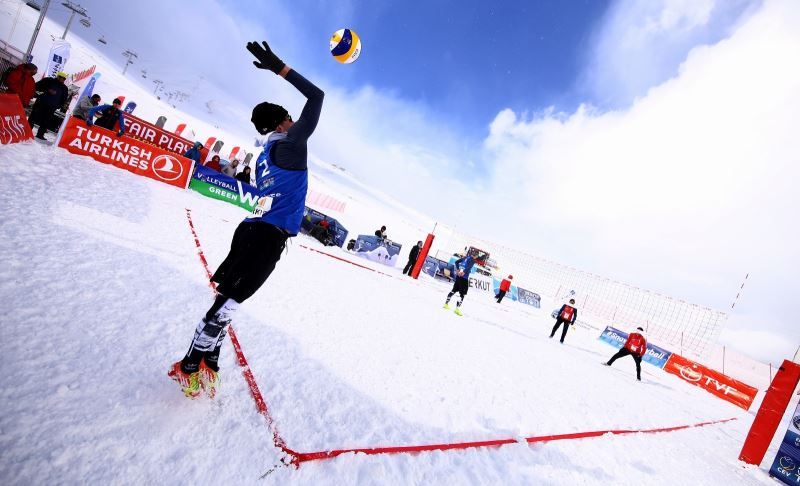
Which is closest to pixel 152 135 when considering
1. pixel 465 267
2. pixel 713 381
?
pixel 465 267

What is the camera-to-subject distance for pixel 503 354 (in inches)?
251

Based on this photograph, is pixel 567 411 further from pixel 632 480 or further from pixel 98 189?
pixel 98 189

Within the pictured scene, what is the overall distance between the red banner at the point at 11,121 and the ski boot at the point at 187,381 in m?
8.05

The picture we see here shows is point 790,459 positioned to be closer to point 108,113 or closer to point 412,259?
point 412,259

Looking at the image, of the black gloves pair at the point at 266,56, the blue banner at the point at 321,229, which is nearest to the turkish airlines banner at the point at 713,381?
the blue banner at the point at 321,229

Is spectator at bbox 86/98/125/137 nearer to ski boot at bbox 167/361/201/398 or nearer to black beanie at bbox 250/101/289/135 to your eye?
black beanie at bbox 250/101/289/135

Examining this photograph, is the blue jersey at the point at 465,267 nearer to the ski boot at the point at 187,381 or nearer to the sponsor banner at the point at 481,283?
the ski boot at the point at 187,381

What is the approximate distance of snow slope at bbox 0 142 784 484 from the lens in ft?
6.02

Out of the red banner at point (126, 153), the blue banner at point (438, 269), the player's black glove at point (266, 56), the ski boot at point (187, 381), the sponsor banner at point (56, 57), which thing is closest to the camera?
the player's black glove at point (266, 56)

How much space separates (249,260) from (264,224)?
0.91 feet

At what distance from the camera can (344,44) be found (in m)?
4.67

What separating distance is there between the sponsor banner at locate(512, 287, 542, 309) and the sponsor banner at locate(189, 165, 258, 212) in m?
17.5

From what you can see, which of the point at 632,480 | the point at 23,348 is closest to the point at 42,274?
the point at 23,348

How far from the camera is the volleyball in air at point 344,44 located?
4.64 metres
